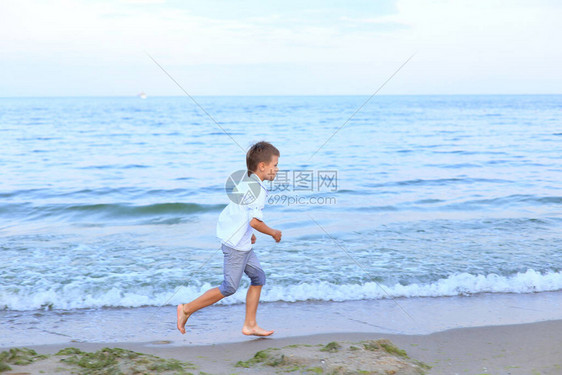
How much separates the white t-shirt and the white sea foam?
1187mm

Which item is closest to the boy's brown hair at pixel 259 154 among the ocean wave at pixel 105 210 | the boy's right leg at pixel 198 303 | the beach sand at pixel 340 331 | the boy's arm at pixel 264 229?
the boy's arm at pixel 264 229

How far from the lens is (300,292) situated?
5.07 meters

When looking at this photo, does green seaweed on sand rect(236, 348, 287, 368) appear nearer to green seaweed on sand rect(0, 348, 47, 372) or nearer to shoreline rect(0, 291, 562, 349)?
shoreline rect(0, 291, 562, 349)

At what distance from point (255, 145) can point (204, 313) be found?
168 centimetres

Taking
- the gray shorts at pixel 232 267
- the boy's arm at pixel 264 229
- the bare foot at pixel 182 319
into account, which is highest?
the boy's arm at pixel 264 229

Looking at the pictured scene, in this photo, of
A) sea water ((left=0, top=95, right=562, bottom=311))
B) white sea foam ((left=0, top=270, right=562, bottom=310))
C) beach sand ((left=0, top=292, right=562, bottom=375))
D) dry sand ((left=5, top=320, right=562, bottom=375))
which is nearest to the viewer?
dry sand ((left=5, top=320, right=562, bottom=375))

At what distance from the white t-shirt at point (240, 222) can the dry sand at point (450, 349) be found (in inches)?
30.5

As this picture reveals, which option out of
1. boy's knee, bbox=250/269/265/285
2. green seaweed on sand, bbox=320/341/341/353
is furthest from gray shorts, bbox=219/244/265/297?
green seaweed on sand, bbox=320/341/341/353

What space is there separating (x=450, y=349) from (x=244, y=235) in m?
1.73

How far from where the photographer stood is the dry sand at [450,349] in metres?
3.29

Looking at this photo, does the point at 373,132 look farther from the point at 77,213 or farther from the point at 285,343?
the point at 285,343

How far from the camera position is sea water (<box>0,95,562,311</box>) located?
529 centimetres

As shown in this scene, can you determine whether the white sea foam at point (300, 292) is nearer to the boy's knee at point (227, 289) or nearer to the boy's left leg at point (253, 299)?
the boy's left leg at point (253, 299)

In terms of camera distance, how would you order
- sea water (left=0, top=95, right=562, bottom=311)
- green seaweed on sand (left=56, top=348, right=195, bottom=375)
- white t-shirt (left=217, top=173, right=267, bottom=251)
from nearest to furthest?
green seaweed on sand (left=56, top=348, right=195, bottom=375)
white t-shirt (left=217, top=173, right=267, bottom=251)
sea water (left=0, top=95, right=562, bottom=311)
